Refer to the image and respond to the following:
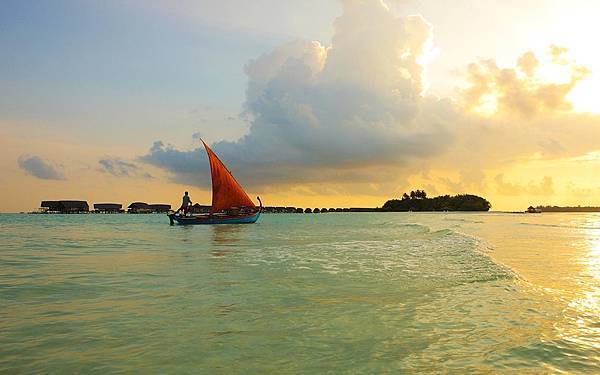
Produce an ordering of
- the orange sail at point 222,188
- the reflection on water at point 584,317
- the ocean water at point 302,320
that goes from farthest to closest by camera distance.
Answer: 1. the orange sail at point 222,188
2. the reflection on water at point 584,317
3. the ocean water at point 302,320

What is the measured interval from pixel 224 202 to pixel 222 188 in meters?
2.19

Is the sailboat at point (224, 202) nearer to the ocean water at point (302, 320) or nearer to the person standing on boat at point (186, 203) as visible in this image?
the person standing on boat at point (186, 203)

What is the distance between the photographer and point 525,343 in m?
6.56

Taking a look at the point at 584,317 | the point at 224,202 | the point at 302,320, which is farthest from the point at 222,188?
the point at 584,317

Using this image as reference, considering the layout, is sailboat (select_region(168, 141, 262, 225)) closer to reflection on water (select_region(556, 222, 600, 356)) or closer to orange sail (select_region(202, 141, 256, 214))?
orange sail (select_region(202, 141, 256, 214))

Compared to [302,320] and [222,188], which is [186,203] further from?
[302,320]

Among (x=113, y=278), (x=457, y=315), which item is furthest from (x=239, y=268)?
(x=457, y=315)

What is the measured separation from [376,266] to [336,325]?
28.1 feet

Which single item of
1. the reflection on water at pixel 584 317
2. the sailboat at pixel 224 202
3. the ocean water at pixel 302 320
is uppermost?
the sailboat at pixel 224 202

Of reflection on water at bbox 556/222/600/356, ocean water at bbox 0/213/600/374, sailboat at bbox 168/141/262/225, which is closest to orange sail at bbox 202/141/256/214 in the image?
sailboat at bbox 168/141/262/225

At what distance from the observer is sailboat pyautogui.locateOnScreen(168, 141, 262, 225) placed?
173 ft

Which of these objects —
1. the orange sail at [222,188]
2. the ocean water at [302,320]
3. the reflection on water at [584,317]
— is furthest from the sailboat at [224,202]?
the reflection on water at [584,317]

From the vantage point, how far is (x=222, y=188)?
5384 centimetres

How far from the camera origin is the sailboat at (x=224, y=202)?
52.7 metres
